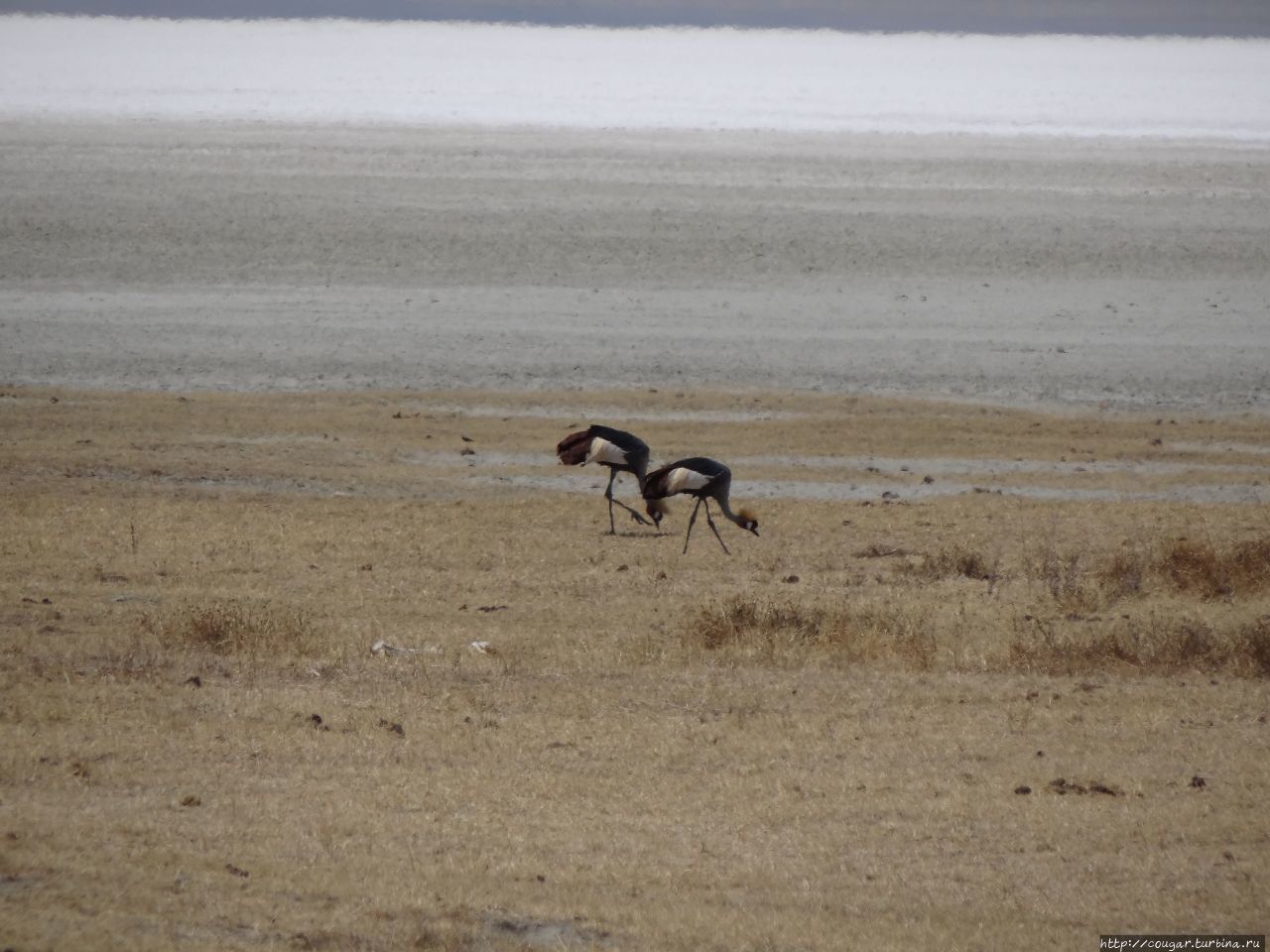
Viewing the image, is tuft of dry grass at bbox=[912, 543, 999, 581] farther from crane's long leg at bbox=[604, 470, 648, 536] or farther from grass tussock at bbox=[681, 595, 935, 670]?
crane's long leg at bbox=[604, 470, 648, 536]

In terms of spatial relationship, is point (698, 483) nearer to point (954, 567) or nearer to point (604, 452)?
point (604, 452)

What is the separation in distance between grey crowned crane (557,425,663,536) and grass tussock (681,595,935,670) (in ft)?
11.6

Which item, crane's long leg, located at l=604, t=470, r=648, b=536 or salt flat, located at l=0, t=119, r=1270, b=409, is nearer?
crane's long leg, located at l=604, t=470, r=648, b=536

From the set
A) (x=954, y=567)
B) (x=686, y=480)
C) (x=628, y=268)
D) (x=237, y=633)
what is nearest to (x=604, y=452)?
(x=686, y=480)

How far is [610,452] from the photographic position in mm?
14516

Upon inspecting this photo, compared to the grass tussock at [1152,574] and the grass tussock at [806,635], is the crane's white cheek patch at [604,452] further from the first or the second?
the grass tussock at [806,635]

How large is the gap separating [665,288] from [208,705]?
20.6 m

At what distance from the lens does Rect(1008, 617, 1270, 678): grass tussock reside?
9.98 m

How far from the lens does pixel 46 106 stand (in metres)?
51.3

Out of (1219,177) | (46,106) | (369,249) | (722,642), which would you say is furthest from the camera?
(46,106)

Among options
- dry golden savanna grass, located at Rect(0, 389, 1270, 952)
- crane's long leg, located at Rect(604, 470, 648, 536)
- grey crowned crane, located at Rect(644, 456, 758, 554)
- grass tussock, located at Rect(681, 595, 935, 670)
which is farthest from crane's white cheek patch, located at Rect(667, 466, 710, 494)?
grass tussock, located at Rect(681, 595, 935, 670)

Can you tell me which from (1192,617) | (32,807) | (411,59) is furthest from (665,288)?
(411,59)

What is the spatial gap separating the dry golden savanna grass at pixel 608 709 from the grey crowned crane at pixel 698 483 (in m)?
0.36

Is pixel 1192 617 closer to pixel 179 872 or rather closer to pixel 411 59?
pixel 179 872
